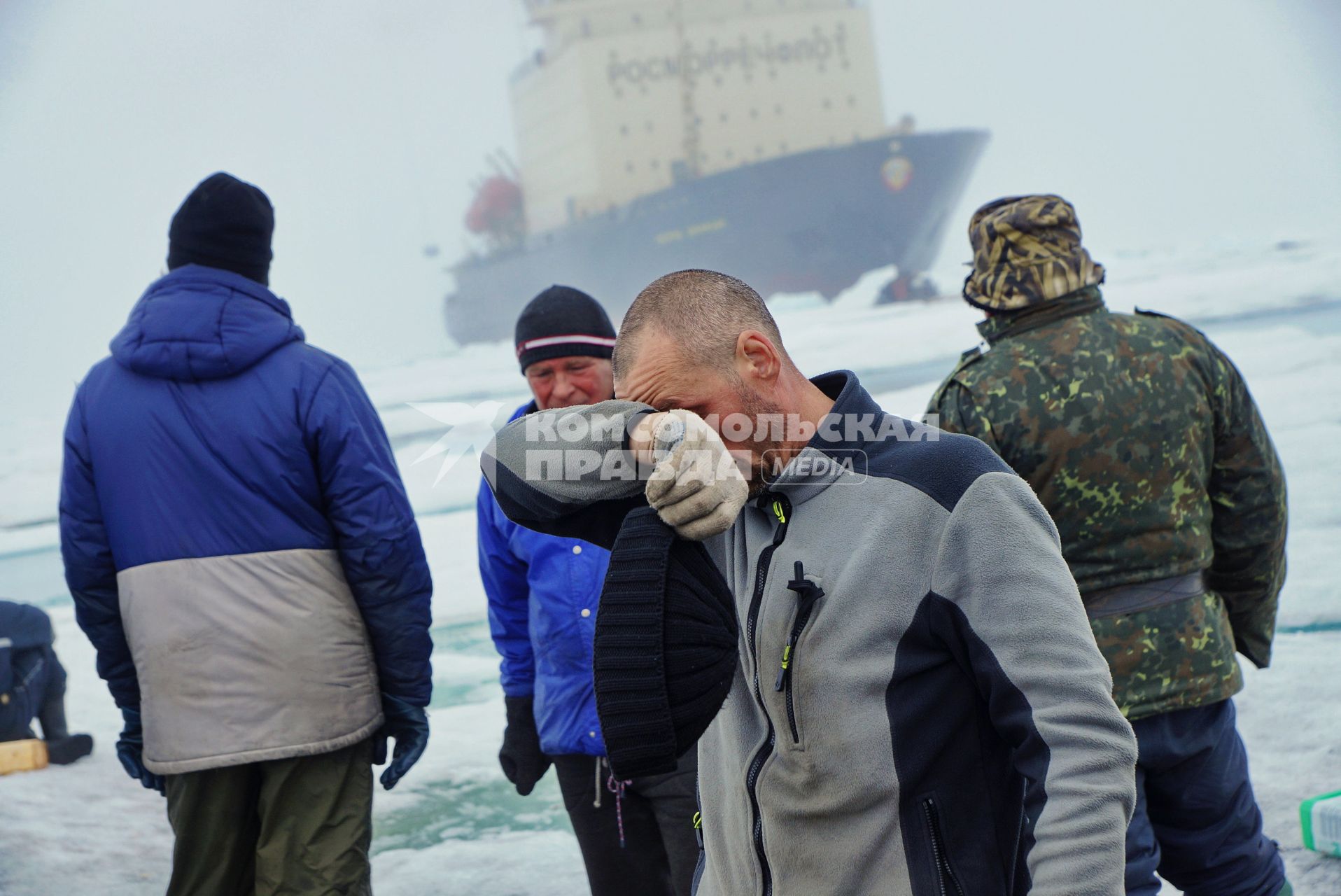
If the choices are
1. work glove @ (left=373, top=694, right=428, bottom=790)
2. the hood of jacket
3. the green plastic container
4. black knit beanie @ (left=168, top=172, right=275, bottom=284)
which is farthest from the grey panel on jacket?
the green plastic container

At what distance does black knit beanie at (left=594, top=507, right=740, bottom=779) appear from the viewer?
0.96 meters

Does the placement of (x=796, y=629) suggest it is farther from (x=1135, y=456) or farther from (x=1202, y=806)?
(x=1202, y=806)

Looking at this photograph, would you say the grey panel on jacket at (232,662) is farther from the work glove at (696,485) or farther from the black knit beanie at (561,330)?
the work glove at (696,485)

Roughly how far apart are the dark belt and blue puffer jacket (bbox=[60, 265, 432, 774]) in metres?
1.27

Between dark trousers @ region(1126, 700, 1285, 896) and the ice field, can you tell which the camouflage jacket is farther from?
the ice field

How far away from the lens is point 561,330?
227 centimetres

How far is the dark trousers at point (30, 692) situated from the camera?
13.0 feet

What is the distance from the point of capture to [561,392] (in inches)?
90.0

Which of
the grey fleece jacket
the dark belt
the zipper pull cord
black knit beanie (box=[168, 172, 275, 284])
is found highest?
black knit beanie (box=[168, 172, 275, 284])

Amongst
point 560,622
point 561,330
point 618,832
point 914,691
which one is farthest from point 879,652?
point 561,330

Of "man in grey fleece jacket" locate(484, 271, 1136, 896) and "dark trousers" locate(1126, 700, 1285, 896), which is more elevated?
"man in grey fleece jacket" locate(484, 271, 1136, 896)

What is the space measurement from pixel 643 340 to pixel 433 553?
8025 millimetres

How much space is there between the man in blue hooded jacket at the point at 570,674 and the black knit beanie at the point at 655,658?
100 centimetres

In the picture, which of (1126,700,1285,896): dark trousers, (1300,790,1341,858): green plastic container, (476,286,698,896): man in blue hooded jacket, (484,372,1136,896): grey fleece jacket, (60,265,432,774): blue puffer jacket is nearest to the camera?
(484,372,1136,896): grey fleece jacket
